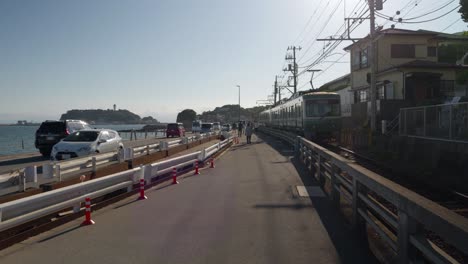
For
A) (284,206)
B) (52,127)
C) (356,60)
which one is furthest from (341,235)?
(356,60)

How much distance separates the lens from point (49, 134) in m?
21.7

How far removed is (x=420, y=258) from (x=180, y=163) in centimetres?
1074

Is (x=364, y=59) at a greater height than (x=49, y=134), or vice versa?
(x=364, y=59)

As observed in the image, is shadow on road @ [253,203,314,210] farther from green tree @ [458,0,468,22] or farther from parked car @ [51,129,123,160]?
green tree @ [458,0,468,22]

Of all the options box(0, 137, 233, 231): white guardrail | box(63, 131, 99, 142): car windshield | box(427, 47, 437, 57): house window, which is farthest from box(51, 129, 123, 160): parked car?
box(427, 47, 437, 57): house window

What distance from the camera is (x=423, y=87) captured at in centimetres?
3291

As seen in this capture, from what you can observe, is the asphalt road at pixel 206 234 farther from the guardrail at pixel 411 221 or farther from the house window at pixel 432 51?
the house window at pixel 432 51

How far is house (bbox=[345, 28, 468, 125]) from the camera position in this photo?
31.9 meters

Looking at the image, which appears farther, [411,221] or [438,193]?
[438,193]

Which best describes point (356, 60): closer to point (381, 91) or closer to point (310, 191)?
point (381, 91)

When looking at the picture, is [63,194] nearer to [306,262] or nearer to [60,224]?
[60,224]

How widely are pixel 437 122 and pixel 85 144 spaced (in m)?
14.6

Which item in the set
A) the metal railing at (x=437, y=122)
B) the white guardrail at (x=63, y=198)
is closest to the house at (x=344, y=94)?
the metal railing at (x=437, y=122)

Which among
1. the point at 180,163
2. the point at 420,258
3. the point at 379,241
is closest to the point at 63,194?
the point at 379,241
